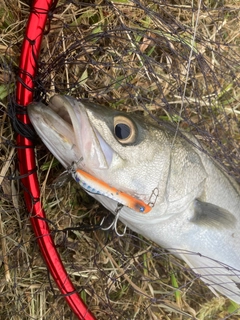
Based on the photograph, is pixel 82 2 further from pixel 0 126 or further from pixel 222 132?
pixel 222 132

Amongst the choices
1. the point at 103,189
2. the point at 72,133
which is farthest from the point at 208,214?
the point at 72,133

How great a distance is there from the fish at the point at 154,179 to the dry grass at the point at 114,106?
16cm

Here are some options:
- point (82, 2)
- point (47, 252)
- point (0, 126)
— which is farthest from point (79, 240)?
point (82, 2)

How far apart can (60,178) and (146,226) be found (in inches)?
20.1

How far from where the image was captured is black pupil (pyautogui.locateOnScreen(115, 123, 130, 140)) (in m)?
1.85

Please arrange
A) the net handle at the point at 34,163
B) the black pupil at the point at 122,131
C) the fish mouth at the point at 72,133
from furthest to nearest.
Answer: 1. the net handle at the point at 34,163
2. the black pupil at the point at 122,131
3. the fish mouth at the point at 72,133

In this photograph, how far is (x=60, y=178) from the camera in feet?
7.09

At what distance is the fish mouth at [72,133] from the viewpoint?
1.74 m

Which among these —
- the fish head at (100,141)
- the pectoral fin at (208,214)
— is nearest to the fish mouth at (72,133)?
the fish head at (100,141)

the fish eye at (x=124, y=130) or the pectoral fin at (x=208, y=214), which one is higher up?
the fish eye at (x=124, y=130)

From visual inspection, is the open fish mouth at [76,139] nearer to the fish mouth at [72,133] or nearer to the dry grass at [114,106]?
the fish mouth at [72,133]

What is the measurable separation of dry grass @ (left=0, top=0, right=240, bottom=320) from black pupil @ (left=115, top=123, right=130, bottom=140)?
0.38 metres

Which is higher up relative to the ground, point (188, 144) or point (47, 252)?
point (188, 144)

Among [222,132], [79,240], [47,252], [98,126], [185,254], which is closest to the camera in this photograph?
[98,126]
